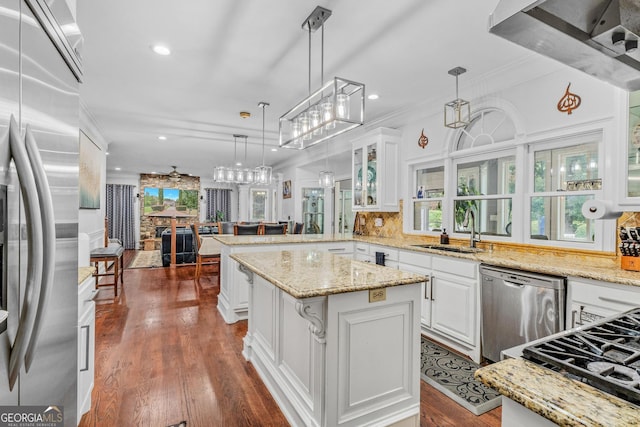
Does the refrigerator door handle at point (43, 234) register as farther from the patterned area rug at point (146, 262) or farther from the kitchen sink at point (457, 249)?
the patterned area rug at point (146, 262)

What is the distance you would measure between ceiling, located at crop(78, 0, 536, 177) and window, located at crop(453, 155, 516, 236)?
2.91 ft

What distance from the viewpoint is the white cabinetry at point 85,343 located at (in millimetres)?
1655

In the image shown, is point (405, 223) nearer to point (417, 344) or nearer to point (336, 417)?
point (417, 344)

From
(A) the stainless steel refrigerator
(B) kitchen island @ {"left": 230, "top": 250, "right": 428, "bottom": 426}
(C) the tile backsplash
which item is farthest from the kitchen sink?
(A) the stainless steel refrigerator

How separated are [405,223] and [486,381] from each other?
12.2ft

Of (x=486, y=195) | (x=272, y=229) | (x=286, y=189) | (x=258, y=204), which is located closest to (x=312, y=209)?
(x=286, y=189)

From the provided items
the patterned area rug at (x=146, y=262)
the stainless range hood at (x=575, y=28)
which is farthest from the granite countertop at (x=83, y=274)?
the patterned area rug at (x=146, y=262)

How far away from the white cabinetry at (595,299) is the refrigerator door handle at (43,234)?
2.65 meters

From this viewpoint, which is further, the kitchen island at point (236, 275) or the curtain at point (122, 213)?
the curtain at point (122, 213)

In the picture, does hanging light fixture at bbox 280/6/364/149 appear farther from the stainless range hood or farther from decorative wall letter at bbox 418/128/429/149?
decorative wall letter at bbox 418/128/429/149

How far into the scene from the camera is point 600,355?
2.46ft

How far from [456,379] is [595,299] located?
1.04 metres

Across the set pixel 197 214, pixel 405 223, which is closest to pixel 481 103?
pixel 405 223

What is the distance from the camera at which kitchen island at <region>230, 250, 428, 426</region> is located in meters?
1.57
